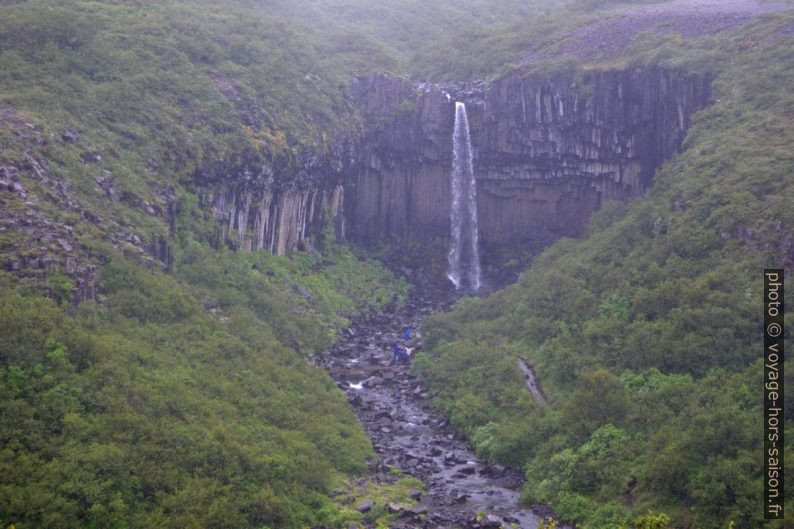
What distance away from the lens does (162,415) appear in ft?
67.1

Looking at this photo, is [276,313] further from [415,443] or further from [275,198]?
[275,198]

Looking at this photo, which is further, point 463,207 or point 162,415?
point 463,207

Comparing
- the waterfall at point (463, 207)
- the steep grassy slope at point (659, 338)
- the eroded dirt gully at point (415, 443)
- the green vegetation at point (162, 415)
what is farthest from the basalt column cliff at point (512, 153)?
the green vegetation at point (162, 415)

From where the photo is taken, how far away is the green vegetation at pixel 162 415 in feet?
56.1

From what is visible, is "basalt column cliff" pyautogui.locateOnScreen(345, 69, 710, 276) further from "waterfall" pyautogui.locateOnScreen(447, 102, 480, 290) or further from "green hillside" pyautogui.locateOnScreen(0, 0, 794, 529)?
"green hillside" pyautogui.locateOnScreen(0, 0, 794, 529)

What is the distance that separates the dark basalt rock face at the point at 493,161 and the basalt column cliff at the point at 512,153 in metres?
0.06

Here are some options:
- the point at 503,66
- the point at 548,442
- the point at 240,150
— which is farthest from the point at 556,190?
the point at 548,442

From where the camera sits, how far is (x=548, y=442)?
24.0 m

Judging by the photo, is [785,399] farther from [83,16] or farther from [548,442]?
[83,16]

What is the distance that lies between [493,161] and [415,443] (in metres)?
24.5

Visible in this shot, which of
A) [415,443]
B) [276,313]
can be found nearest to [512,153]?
[276,313]

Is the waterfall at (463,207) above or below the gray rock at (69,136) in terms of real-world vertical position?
below

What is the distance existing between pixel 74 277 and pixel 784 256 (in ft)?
66.3

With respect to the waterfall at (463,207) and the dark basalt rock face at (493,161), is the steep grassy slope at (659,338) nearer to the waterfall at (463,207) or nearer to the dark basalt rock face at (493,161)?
the dark basalt rock face at (493,161)
